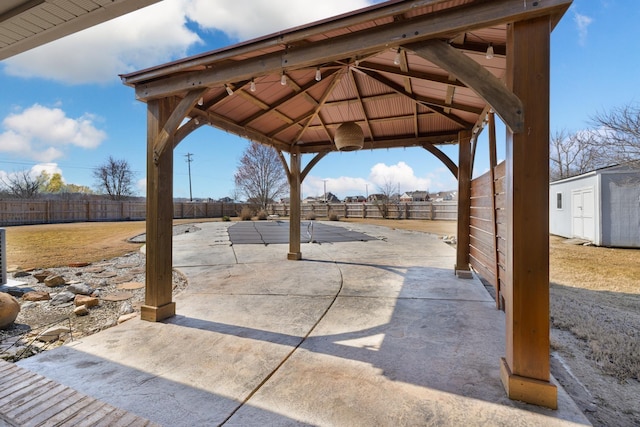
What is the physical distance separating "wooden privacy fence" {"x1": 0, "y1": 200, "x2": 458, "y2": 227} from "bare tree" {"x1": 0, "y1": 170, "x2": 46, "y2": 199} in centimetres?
1001

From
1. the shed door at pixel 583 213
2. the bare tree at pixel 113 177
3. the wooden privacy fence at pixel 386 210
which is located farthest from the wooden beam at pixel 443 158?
the bare tree at pixel 113 177

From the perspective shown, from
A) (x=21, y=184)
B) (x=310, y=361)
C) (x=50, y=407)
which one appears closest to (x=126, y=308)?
(x=50, y=407)

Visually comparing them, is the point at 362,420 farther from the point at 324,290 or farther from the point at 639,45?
the point at 639,45

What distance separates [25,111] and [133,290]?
139 ft

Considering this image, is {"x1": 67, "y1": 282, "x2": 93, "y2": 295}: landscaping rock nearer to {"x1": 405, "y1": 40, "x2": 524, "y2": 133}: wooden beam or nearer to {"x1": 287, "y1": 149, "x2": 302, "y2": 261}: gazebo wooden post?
{"x1": 287, "y1": 149, "x2": 302, "y2": 261}: gazebo wooden post

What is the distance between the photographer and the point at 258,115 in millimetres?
4484

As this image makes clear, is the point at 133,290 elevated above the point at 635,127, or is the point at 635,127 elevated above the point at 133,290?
the point at 635,127

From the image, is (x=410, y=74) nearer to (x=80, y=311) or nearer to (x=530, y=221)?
(x=530, y=221)

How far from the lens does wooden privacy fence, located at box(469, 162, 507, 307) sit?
9.87 ft

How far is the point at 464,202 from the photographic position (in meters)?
4.62

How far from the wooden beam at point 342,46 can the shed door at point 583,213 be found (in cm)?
1025

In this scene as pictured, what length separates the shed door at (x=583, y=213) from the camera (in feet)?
29.3

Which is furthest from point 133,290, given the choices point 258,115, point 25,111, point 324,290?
point 25,111

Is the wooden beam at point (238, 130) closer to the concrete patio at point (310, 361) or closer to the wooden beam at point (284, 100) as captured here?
the wooden beam at point (284, 100)
